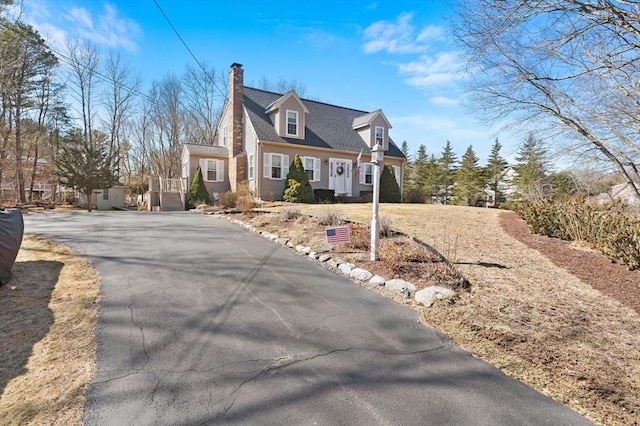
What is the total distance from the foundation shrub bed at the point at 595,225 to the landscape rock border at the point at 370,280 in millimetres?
4626

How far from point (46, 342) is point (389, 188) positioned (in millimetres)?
19156

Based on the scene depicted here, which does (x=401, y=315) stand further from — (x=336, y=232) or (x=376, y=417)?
(x=336, y=232)

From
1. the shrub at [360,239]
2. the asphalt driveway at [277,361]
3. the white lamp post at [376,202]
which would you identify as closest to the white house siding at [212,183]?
the shrub at [360,239]

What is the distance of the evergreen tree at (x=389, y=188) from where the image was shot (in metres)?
20.2

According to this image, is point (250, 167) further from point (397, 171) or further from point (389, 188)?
point (397, 171)

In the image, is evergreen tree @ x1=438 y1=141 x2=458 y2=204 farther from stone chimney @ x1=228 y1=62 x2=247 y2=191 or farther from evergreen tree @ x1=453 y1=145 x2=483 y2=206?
stone chimney @ x1=228 y1=62 x2=247 y2=191

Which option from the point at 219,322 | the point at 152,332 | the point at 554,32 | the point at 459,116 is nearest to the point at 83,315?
the point at 152,332

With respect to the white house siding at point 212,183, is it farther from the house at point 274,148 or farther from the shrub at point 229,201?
the shrub at point 229,201

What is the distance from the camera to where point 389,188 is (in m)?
20.4

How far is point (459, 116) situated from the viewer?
910 centimetres

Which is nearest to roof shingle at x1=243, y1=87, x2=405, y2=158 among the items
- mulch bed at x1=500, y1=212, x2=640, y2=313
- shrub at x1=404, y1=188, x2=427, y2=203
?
shrub at x1=404, y1=188, x2=427, y2=203

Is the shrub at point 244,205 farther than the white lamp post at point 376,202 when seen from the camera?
Yes

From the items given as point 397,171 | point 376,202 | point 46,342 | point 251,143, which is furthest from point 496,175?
point 46,342

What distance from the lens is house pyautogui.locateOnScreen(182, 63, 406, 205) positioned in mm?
17766
